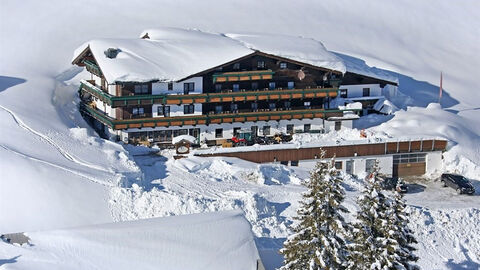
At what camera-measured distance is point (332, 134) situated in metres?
64.1

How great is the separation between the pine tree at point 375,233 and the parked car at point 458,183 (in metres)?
24.5

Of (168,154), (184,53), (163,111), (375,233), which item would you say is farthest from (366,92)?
(375,233)

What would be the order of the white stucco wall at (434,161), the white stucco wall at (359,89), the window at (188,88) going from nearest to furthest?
the white stucco wall at (434,161) < the window at (188,88) < the white stucco wall at (359,89)

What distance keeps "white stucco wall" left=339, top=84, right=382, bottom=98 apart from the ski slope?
2796 millimetres

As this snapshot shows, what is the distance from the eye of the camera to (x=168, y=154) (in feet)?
Result: 194

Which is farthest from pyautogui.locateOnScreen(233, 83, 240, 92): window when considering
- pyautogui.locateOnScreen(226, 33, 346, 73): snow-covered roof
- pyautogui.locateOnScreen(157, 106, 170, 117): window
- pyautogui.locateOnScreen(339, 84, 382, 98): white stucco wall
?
pyautogui.locateOnScreen(339, 84, 382, 98): white stucco wall

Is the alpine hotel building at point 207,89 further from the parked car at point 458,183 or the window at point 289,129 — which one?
the parked car at point 458,183

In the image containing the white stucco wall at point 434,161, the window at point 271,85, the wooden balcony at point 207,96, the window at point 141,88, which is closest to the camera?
the wooden balcony at point 207,96

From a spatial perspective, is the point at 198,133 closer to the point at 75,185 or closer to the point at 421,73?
the point at 75,185

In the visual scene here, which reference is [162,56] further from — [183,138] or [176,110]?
[183,138]

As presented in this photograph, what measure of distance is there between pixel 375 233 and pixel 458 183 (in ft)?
82.2

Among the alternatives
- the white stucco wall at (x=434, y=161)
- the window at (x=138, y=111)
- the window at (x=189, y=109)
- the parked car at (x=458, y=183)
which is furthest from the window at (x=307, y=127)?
the window at (x=138, y=111)

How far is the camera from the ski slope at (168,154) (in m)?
49.0

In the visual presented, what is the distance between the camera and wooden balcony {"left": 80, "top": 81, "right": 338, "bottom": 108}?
6041cm
